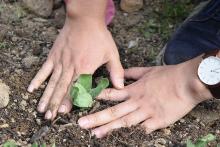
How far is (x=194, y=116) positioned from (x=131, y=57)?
1.41 feet

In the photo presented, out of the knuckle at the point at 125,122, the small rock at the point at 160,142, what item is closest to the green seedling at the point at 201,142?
the small rock at the point at 160,142

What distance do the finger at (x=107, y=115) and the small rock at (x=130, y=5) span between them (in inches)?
30.8

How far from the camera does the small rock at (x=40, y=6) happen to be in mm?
2568

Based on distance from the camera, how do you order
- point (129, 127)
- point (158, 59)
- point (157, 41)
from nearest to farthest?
point (129, 127)
point (158, 59)
point (157, 41)

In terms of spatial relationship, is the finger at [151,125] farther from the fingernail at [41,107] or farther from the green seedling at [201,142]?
the fingernail at [41,107]

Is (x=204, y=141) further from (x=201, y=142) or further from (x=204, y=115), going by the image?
(x=204, y=115)

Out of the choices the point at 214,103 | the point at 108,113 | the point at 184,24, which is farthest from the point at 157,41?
the point at 108,113

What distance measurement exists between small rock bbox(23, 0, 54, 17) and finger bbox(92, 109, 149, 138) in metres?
0.81

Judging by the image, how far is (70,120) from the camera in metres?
1.99

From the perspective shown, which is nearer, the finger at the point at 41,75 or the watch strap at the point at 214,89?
the watch strap at the point at 214,89

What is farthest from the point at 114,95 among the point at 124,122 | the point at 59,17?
the point at 59,17

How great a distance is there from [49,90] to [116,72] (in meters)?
0.27

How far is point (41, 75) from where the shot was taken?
2137 mm

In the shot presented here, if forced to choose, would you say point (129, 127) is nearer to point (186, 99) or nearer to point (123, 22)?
point (186, 99)
